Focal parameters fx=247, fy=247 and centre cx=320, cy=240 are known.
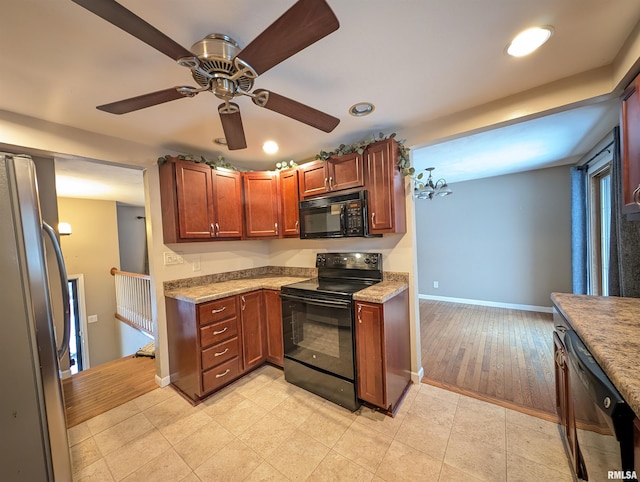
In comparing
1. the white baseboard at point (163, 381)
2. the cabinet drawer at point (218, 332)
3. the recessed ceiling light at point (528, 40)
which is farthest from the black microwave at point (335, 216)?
the white baseboard at point (163, 381)

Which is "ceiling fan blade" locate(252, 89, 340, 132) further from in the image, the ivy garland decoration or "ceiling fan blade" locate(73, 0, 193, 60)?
the ivy garland decoration

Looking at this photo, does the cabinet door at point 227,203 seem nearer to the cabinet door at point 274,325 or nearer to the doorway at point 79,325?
the cabinet door at point 274,325

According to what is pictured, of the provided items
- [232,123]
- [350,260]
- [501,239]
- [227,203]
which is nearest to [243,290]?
[227,203]

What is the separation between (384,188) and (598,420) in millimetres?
1726

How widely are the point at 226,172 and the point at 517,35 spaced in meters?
2.48

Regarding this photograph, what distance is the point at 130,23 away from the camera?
82 cm

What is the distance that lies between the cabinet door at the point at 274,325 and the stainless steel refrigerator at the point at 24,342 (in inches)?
66.1

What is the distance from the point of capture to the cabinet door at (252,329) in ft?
8.16

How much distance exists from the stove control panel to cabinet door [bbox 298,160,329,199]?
71 cm

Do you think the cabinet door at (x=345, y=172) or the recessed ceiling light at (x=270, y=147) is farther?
the recessed ceiling light at (x=270, y=147)

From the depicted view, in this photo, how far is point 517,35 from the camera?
4.02 feet

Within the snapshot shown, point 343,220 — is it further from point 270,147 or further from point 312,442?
point 312,442

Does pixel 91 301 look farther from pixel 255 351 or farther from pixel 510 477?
pixel 510 477

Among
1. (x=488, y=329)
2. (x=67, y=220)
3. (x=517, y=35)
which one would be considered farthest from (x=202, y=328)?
(x=67, y=220)
